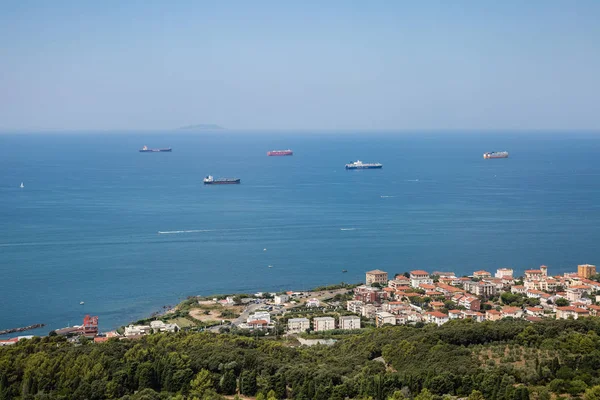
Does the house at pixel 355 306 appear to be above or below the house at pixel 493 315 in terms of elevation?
below

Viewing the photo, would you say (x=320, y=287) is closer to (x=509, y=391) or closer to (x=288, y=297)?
(x=288, y=297)

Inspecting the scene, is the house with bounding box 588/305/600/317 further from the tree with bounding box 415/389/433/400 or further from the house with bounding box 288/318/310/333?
the tree with bounding box 415/389/433/400

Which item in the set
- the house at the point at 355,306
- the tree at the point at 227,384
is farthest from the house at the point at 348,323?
the tree at the point at 227,384

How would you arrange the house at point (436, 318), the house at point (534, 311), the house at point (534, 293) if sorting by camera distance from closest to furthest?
1. the house at point (436, 318)
2. the house at point (534, 311)
3. the house at point (534, 293)

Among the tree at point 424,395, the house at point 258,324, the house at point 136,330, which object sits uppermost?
the tree at point 424,395

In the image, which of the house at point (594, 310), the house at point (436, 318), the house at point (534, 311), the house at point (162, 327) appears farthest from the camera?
the house at point (534, 311)

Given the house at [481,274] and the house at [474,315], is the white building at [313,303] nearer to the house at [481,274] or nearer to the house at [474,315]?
the house at [474,315]

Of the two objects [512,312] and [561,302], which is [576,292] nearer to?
[561,302]
